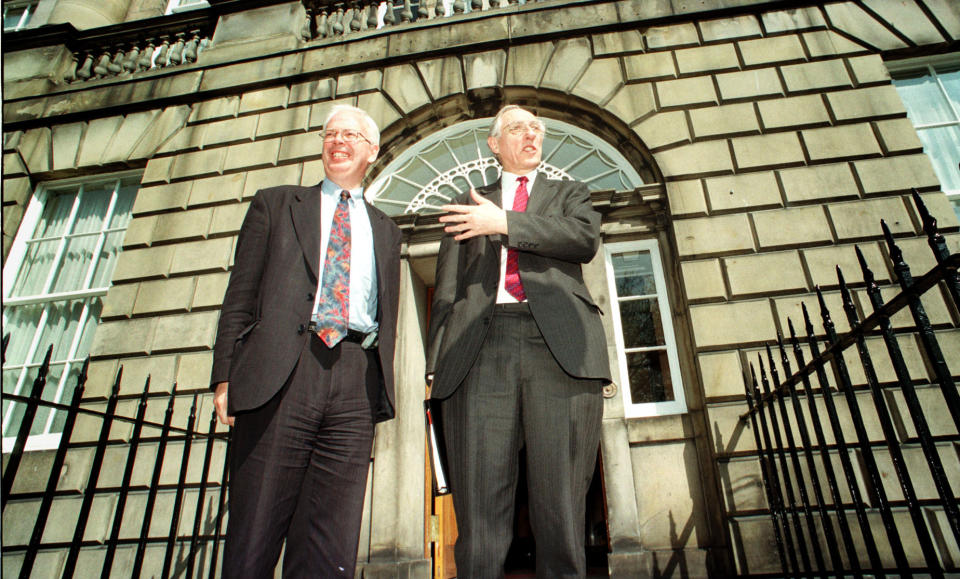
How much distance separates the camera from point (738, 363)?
4441mm

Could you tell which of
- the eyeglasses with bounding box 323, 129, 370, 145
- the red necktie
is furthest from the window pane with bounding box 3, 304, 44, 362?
the red necktie

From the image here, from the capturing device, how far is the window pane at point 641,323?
198 inches

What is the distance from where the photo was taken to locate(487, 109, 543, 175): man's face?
2471mm

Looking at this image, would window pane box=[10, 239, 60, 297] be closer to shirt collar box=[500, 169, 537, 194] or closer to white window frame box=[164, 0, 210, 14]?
white window frame box=[164, 0, 210, 14]

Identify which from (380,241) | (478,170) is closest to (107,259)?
(478,170)

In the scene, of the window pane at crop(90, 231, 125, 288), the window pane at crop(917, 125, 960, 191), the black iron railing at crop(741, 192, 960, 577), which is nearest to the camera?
the black iron railing at crop(741, 192, 960, 577)

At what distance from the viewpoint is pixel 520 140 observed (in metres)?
2.47

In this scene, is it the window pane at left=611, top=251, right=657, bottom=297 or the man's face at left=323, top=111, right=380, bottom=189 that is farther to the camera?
the window pane at left=611, top=251, right=657, bottom=297

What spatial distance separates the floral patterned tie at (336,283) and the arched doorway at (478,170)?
3.18m

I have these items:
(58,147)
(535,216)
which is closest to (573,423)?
(535,216)

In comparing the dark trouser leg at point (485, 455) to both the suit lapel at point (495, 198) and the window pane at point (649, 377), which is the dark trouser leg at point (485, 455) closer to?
the suit lapel at point (495, 198)

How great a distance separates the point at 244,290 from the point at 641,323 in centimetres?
396

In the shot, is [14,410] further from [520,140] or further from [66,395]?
[520,140]

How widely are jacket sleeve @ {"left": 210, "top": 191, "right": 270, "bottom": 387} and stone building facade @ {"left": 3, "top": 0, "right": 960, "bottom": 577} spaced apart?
2.83m
